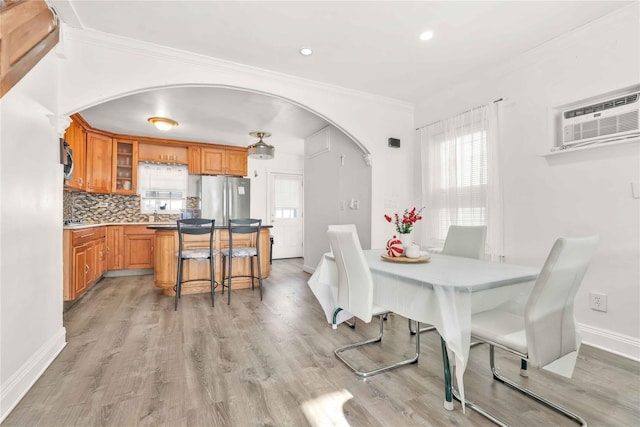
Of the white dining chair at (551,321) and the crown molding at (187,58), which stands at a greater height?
the crown molding at (187,58)

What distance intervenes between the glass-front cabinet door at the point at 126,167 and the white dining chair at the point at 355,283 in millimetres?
4977

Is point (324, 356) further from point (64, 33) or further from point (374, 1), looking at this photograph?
point (64, 33)

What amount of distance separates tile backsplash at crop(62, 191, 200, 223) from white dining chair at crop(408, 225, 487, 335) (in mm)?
5201

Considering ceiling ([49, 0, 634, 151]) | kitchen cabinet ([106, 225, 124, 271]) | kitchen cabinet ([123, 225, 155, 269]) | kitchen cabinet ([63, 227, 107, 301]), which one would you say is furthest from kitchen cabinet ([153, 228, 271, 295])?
ceiling ([49, 0, 634, 151])

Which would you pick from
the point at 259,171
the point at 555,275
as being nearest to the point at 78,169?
the point at 259,171

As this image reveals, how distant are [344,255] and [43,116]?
7.29 ft

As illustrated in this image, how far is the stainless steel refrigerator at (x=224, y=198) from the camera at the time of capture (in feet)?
19.6

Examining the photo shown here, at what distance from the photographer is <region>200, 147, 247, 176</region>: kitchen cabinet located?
19.8 feet

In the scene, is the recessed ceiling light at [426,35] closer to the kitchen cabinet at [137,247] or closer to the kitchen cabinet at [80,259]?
the kitchen cabinet at [80,259]

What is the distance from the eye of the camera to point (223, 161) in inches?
244

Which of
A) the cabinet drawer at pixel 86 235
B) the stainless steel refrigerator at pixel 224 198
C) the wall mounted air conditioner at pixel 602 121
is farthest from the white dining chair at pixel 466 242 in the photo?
the stainless steel refrigerator at pixel 224 198

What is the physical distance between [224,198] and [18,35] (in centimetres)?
505

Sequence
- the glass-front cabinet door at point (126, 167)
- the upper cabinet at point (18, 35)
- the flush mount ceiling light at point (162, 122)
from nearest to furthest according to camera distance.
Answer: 1. the upper cabinet at point (18, 35)
2. the flush mount ceiling light at point (162, 122)
3. the glass-front cabinet door at point (126, 167)

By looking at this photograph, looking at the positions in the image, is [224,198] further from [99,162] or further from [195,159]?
[99,162]
